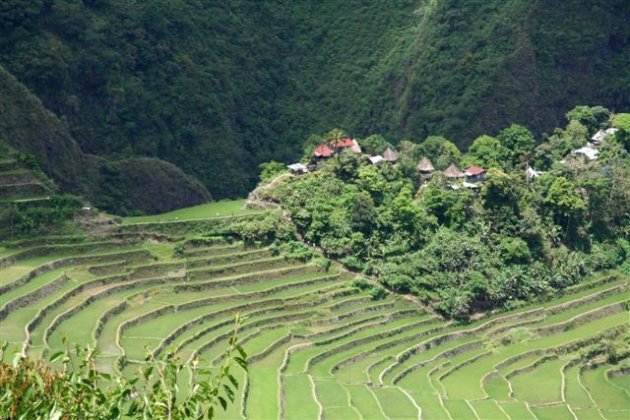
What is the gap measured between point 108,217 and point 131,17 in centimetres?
1541

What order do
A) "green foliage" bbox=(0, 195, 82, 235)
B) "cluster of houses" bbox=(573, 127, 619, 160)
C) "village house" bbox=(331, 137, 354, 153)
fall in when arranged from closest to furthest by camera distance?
"green foliage" bbox=(0, 195, 82, 235) → "village house" bbox=(331, 137, 354, 153) → "cluster of houses" bbox=(573, 127, 619, 160)

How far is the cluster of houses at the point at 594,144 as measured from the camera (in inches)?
1724

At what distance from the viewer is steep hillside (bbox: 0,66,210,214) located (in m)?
41.6

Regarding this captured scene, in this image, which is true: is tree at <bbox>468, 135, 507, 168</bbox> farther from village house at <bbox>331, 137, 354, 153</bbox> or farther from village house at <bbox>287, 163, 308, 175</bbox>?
village house at <bbox>287, 163, 308, 175</bbox>

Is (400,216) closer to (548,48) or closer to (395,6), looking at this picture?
(548,48)

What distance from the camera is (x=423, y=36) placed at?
53.5 meters

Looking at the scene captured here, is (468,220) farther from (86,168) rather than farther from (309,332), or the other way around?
(86,168)

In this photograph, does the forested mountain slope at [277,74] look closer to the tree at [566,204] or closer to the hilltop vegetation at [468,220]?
the hilltop vegetation at [468,220]

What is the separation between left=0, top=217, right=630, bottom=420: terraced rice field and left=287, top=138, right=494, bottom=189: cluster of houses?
5.03 m

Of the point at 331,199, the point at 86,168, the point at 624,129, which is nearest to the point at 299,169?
the point at 331,199

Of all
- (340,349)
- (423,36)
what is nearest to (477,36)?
(423,36)

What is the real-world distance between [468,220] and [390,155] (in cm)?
417

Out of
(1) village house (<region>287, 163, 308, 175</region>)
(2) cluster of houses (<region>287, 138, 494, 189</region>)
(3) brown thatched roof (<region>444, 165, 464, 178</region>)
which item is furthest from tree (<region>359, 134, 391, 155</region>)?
(3) brown thatched roof (<region>444, 165, 464, 178</region>)

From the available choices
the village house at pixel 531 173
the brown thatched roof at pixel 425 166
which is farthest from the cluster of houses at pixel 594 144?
the brown thatched roof at pixel 425 166
